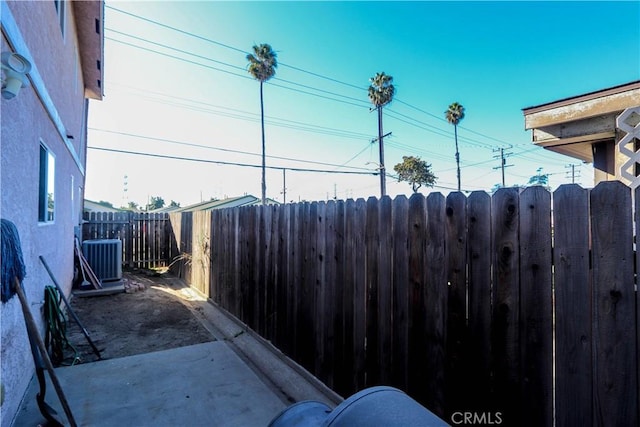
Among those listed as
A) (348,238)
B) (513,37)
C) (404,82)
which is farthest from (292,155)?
(348,238)

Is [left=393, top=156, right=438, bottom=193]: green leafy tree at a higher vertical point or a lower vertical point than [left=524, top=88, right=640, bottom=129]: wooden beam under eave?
higher

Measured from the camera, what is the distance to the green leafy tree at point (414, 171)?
106ft

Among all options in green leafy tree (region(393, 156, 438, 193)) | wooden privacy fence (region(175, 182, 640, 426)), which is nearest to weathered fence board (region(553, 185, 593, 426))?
wooden privacy fence (region(175, 182, 640, 426))

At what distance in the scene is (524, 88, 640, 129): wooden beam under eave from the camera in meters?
3.63

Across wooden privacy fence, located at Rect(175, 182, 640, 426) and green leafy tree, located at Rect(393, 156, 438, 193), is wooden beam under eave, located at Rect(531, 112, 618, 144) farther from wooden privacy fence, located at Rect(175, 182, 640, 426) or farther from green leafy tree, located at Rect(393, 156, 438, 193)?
green leafy tree, located at Rect(393, 156, 438, 193)

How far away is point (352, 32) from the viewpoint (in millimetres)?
10570

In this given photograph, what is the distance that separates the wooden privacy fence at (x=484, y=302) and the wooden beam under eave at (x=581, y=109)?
3.60 metres

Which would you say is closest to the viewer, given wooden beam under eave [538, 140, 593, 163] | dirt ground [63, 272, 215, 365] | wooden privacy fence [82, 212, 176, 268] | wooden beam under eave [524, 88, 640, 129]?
wooden beam under eave [524, 88, 640, 129]

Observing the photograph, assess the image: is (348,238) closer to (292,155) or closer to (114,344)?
(114,344)

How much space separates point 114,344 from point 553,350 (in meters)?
4.62

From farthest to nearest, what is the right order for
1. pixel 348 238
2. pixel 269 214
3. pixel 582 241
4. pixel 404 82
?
pixel 404 82 → pixel 269 214 → pixel 348 238 → pixel 582 241

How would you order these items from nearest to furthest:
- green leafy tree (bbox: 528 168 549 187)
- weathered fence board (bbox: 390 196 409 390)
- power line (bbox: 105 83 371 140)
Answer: weathered fence board (bbox: 390 196 409 390), power line (bbox: 105 83 371 140), green leafy tree (bbox: 528 168 549 187)

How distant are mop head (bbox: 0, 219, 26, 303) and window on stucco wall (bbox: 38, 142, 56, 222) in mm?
1603

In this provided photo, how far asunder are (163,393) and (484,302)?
2.83 meters
